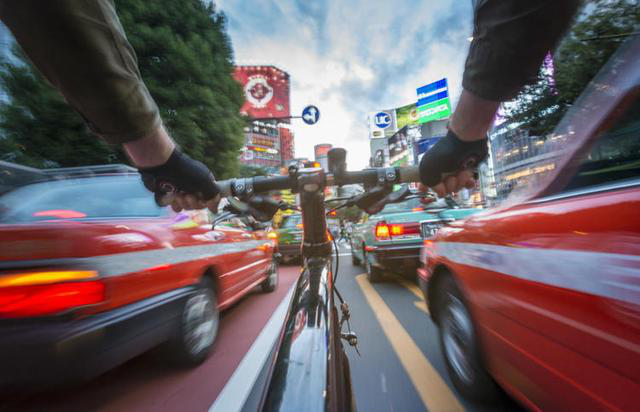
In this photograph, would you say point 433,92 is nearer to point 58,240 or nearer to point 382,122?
point 382,122

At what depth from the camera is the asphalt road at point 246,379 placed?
2139mm

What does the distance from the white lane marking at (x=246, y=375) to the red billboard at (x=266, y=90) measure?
37.7m

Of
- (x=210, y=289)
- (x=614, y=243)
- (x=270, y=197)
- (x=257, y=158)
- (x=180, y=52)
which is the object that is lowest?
(x=210, y=289)

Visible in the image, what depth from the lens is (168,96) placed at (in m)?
7.11

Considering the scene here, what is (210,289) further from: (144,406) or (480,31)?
(480,31)

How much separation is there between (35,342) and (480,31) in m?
2.14

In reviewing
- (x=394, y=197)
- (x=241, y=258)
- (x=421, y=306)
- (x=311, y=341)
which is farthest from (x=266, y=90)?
(x=311, y=341)

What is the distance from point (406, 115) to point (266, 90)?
23.7 m

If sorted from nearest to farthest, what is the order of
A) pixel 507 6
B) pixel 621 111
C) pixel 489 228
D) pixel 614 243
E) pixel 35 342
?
pixel 507 6
pixel 614 243
pixel 621 111
pixel 35 342
pixel 489 228

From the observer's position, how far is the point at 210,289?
10.5ft

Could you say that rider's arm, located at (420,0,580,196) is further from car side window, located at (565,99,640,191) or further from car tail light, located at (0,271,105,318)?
car tail light, located at (0,271,105,318)

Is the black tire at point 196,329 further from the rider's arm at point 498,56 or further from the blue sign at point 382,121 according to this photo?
the blue sign at point 382,121

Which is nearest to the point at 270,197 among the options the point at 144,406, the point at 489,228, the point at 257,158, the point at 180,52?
the point at 489,228

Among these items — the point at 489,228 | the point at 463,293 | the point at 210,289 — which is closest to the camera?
the point at 489,228
